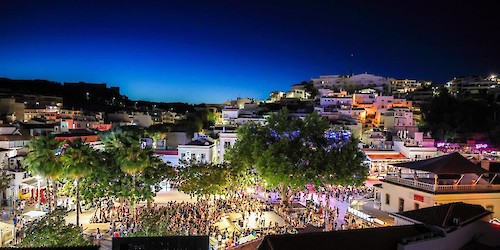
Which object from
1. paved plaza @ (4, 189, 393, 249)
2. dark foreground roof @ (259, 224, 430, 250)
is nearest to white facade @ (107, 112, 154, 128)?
paved plaza @ (4, 189, 393, 249)

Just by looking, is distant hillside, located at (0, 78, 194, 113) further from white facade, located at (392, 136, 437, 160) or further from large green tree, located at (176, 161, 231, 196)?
white facade, located at (392, 136, 437, 160)

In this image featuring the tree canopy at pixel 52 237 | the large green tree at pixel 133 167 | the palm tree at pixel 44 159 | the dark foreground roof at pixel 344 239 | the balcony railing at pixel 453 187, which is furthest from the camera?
the large green tree at pixel 133 167

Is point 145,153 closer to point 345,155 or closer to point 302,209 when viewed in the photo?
point 302,209

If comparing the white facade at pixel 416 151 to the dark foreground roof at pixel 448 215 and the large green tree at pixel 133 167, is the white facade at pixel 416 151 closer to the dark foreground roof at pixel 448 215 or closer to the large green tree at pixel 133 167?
the dark foreground roof at pixel 448 215

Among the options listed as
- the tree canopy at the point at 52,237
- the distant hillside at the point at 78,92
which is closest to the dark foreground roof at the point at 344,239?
the tree canopy at the point at 52,237

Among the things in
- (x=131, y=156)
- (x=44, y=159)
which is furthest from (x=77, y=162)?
(x=131, y=156)

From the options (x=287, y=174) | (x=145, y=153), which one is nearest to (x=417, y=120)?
(x=287, y=174)
